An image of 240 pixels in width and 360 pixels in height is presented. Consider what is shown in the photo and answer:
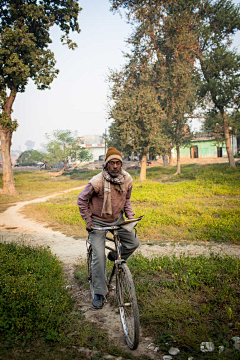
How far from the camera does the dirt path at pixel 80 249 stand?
3287mm

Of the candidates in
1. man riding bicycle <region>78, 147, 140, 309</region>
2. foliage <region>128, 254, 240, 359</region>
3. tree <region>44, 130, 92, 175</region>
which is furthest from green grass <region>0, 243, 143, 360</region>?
tree <region>44, 130, 92, 175</region>

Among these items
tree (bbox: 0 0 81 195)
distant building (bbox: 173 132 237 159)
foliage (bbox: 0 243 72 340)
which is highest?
tree (bbox: 0 0 81 195)

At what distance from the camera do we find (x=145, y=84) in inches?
917

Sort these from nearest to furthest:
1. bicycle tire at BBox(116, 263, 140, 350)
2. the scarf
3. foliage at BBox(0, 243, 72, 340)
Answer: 1. bicycle tire at BBox(116, 263, 140, 350)
2. foliage at BBox(0, 243, 72, 340)
3. the scarf

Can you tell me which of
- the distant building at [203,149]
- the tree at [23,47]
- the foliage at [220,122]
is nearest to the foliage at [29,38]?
the tree at [23,47]

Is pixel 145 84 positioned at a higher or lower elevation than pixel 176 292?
higher

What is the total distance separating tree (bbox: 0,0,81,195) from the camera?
1700cm

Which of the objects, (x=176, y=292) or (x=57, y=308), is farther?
(x=176, y=292)

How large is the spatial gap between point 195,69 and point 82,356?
974 inches

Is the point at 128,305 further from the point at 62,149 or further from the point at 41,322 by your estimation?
the point at 62,149

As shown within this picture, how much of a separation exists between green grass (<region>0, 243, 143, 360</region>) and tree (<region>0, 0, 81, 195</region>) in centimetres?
1600

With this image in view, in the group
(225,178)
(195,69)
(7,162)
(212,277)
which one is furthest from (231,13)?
(212,277)

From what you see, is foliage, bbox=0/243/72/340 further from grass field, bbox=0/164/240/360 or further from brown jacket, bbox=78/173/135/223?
brown jacket, bbox=78/173/135/223

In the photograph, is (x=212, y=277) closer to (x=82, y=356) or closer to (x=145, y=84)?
(x=82, y=356)
